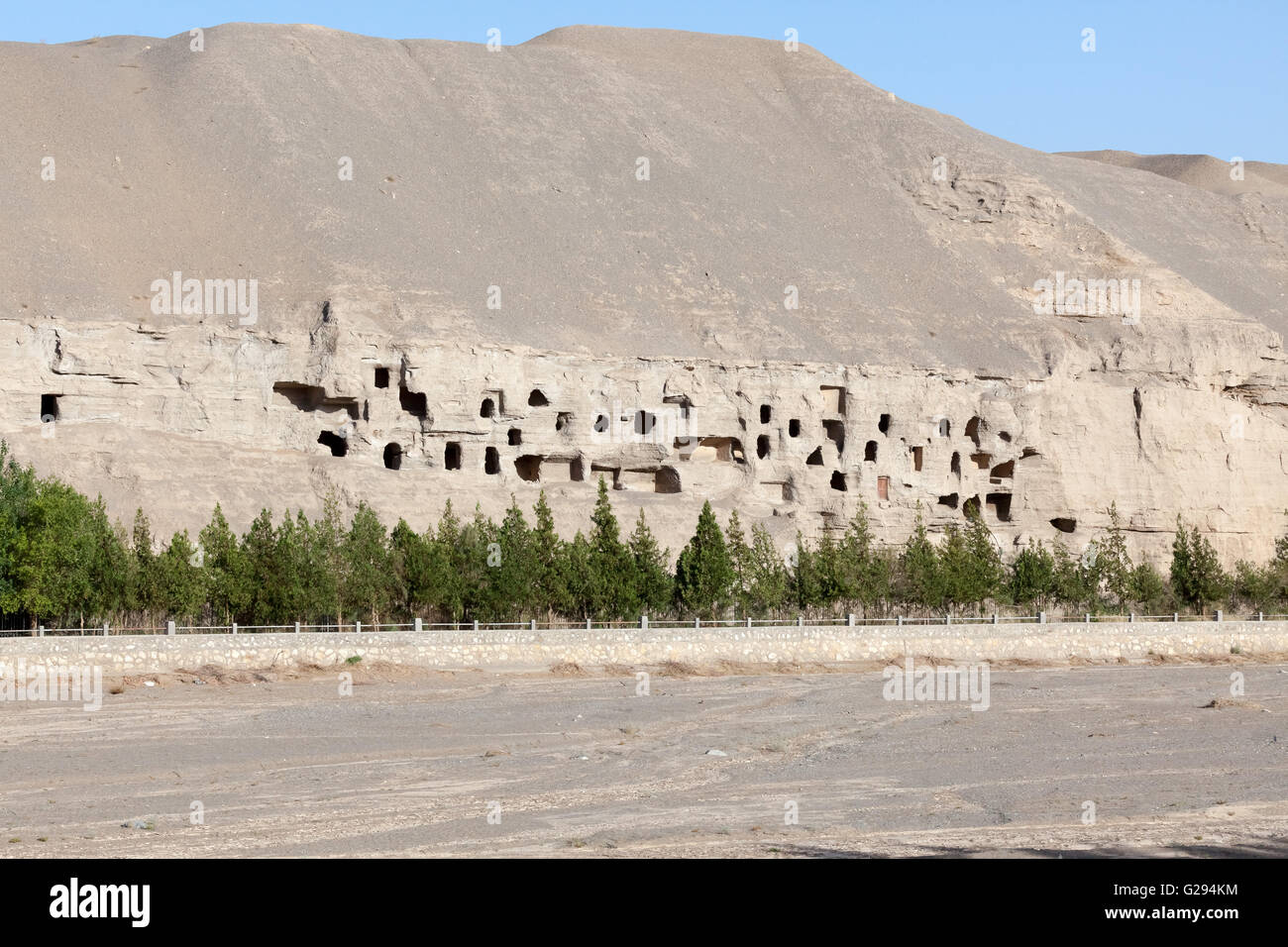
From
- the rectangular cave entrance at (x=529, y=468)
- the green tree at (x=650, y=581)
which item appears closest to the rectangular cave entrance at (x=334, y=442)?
the rectangular cave entrance at (x=529, y=468)

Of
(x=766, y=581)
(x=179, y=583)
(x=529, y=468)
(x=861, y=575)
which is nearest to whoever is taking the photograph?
(x=179, y=583)

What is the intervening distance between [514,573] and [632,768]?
1740cm

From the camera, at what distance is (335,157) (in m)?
57.0

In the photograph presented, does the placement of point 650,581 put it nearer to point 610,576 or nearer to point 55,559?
point 610,576

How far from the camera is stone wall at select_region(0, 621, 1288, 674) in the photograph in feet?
103

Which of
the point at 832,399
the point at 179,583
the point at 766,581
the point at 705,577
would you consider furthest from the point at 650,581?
the point at 832,399

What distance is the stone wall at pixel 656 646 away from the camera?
31.4m

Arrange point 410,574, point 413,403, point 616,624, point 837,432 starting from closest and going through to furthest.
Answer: point 410,574, point 616,624, point 413,403, point 837,432

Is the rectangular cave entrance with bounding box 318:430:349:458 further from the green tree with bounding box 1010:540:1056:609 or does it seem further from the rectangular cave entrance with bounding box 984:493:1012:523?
the rectangular cave entrance with bounding box 984:493:1012:523

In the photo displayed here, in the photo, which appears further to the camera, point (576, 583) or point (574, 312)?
point (574, 312)

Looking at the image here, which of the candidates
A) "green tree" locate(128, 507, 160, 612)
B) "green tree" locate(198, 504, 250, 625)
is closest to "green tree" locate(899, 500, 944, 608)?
"green tree" locate(198, 504, 250, 625)

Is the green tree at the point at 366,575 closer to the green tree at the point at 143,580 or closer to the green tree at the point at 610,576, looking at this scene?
the green tree at the point at 143,580

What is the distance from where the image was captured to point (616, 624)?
39406mm
